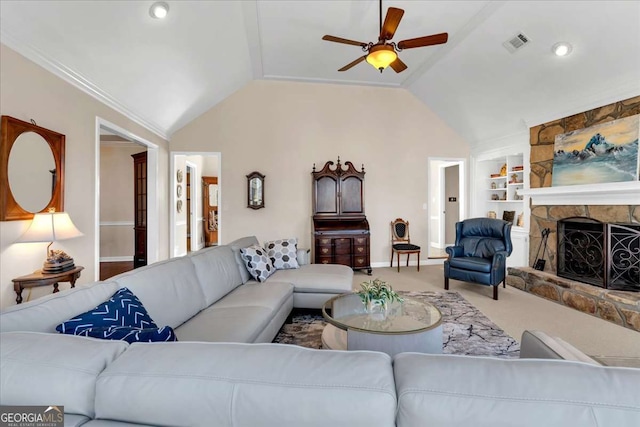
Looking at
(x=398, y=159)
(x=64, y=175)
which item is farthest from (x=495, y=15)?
(x=64, y=175)

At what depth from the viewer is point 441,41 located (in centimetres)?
283

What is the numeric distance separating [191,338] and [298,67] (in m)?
4.56

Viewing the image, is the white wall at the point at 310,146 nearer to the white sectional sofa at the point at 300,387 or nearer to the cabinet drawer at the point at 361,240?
the cabinet drawer at the point at 361,240

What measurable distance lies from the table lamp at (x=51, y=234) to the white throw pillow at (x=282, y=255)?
1.87 meters

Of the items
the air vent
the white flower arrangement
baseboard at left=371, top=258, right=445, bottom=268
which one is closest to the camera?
the white flower arrangement

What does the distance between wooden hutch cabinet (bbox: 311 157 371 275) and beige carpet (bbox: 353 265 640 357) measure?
567mm

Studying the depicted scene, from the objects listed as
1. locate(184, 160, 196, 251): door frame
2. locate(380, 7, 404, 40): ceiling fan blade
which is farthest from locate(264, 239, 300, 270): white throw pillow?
locate(184, 160, 196, 251): door frame

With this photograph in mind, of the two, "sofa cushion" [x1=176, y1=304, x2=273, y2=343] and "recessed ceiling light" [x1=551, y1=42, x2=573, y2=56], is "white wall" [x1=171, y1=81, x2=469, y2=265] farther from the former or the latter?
"sofa cushion" [x1=176, y1=304, x2=273, y2=343]

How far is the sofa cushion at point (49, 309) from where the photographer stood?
45.4 inches

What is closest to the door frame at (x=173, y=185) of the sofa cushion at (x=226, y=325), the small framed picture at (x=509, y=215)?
the sofa cushion at (x=226, y=325)

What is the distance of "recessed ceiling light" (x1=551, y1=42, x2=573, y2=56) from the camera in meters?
3.40

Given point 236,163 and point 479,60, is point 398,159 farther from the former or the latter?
point 236,163

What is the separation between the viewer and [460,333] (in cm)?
288

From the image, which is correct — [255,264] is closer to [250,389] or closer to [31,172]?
[31,172]
